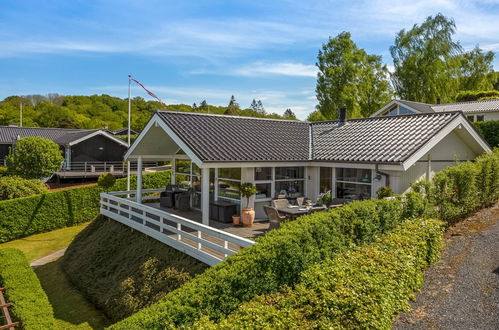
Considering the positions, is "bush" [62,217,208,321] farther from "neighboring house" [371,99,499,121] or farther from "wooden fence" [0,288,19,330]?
"neighboring house" [371,99,499,121]

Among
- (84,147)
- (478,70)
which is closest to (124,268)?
(84,147)

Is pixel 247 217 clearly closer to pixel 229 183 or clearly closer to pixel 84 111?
pixel 229 183

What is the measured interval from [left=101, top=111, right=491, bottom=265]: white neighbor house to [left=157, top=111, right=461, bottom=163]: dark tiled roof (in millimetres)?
39

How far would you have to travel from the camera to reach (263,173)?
1285 cm

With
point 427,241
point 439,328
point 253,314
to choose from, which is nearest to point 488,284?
point 427,241

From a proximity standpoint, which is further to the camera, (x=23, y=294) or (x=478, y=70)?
(x=478, y=70)

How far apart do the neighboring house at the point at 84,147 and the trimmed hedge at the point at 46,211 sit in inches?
502

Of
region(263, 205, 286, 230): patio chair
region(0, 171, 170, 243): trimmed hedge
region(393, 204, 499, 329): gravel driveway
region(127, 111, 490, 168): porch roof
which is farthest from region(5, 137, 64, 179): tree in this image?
region(393, 204, 499, 329): gravel driveway

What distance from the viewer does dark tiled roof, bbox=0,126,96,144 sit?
35.8m

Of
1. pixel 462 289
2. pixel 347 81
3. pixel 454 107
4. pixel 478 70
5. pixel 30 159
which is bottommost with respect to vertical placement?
pixel 462 289

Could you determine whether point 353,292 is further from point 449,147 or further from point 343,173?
point 449,147

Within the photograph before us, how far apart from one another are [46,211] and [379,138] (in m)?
18.9

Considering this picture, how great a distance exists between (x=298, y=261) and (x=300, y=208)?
450 centimetres

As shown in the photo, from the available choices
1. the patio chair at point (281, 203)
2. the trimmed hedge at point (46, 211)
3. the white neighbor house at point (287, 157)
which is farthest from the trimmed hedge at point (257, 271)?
the trimmed hedge at point (46, 211)
